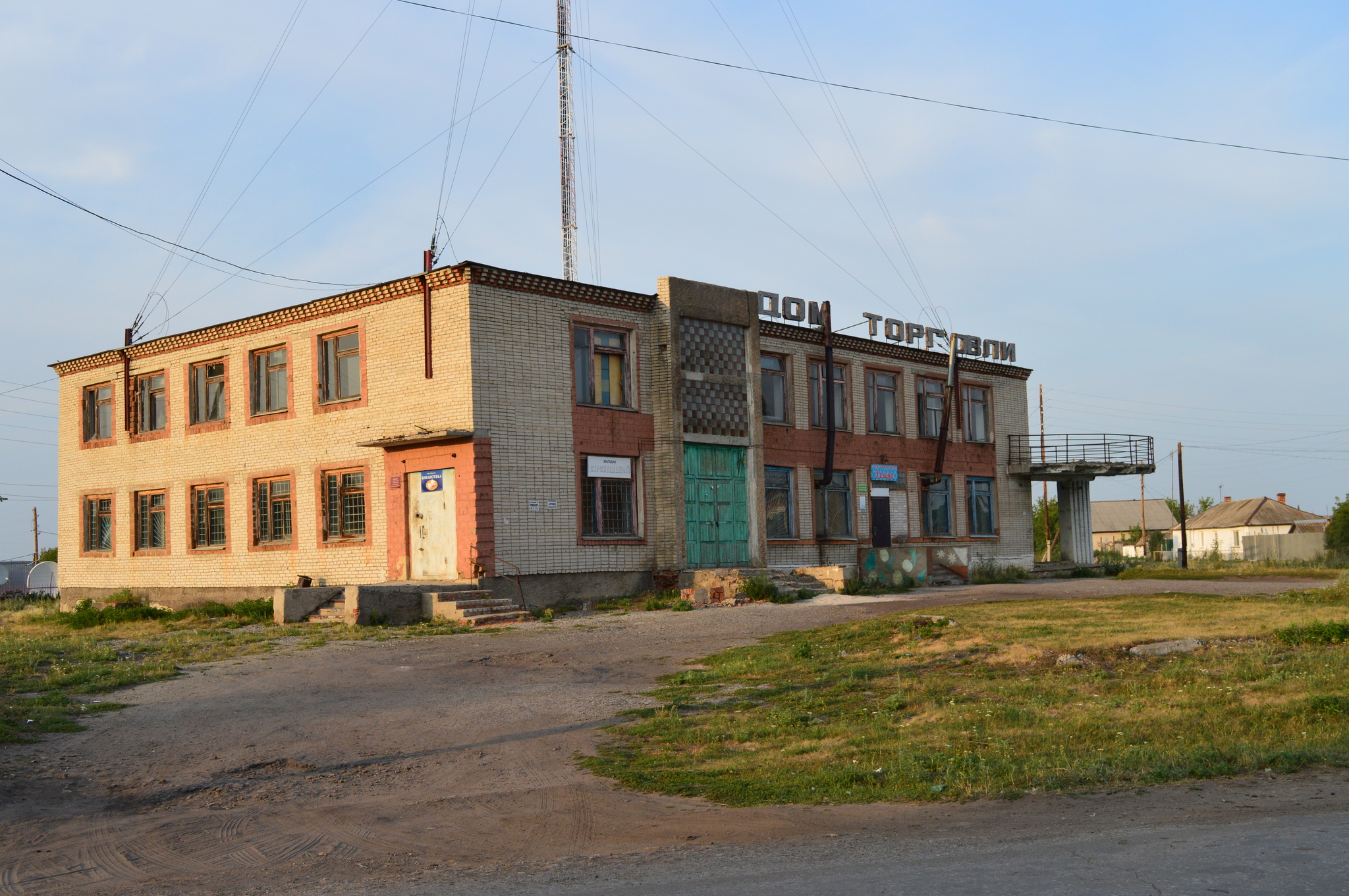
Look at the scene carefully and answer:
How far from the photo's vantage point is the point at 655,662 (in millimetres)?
15406

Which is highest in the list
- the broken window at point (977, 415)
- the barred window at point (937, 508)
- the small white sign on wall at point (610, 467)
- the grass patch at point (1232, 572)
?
the broken window at point (977, 415)

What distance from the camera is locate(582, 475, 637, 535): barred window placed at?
84.6 ft

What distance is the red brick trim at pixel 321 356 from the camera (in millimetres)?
26062

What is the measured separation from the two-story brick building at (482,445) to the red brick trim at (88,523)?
9 cm

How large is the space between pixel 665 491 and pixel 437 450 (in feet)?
18.2

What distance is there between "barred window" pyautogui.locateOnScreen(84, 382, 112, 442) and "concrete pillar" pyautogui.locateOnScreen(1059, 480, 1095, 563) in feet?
103

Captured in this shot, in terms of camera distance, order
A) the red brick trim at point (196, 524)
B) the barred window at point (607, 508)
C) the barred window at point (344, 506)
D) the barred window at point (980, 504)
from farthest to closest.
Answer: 1. the barred window at point (980, 504)
2. the red brick trim at point (196, 524)
3. the barred window at point (344, 506)
4. the barred window at point (607, 508)

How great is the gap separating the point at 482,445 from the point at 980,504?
810 inches

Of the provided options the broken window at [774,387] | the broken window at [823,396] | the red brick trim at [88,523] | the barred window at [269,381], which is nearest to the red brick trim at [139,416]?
the red brick trim at [88,523]

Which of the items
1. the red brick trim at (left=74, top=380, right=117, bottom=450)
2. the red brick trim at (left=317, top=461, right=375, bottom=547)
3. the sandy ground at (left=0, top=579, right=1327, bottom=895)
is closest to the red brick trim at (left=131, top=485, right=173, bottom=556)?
the red brick trim at (left=74, top=380, right=117, bottom=450)

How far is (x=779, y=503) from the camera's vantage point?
3162 cm

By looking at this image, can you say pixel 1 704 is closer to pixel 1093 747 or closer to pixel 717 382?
pixel 1093 747

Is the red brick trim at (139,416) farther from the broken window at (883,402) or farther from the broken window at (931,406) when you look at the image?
the broken window at (931,406)

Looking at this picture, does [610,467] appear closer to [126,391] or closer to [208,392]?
[208,392]
